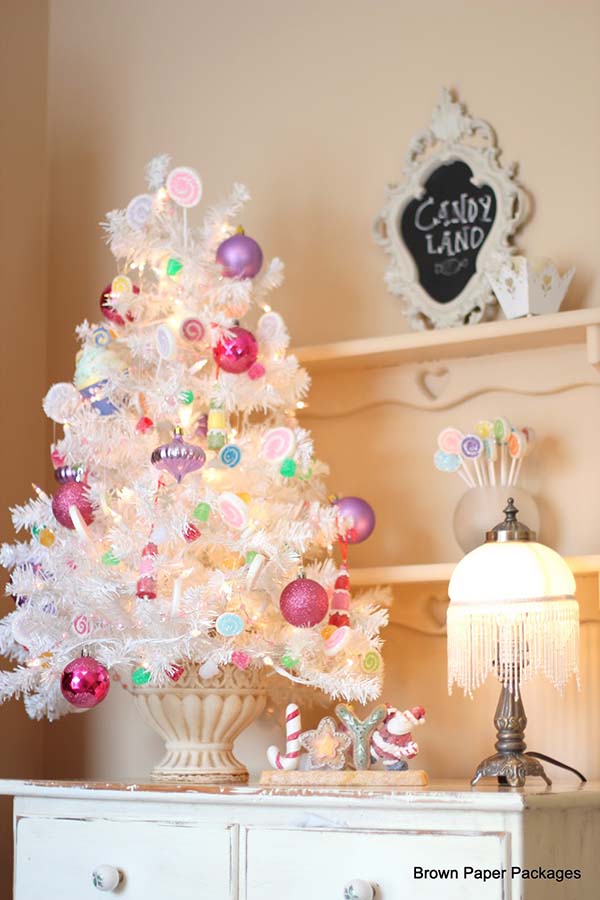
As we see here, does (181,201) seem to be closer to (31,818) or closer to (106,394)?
(106,394)

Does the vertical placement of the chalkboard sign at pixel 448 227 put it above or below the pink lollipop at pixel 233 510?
above

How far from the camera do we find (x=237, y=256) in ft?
7.10

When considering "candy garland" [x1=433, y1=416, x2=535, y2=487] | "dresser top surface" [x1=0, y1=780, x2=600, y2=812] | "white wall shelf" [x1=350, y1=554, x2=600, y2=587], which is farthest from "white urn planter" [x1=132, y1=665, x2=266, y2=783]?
"candy garland" [x1=433, y1=416, x2=535, y2=487]

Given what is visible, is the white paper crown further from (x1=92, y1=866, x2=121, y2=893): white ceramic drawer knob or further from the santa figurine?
(x1=92, y1=866, x2=121, y2=893): white ceramic drawer knob

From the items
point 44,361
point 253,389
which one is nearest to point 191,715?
point 253,389

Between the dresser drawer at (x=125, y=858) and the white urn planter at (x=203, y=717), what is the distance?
15 centimetres

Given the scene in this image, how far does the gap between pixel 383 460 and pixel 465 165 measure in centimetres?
55

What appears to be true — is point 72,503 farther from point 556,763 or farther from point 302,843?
point 556,763

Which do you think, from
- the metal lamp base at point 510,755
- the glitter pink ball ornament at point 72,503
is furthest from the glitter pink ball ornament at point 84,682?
the metal lamp base at point 510,755

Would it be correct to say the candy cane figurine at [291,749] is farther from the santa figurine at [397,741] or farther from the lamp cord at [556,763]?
the lamp cord at [556,763]

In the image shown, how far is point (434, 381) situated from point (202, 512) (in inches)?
22.5

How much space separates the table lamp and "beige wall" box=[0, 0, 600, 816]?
12.0 inches

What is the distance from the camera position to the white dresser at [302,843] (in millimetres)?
1577

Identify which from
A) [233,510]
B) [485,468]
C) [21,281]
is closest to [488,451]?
[485,468]
